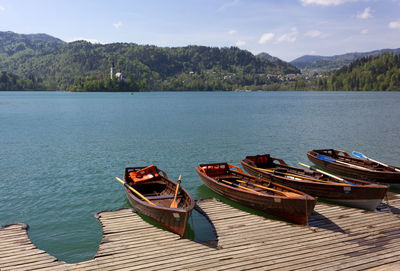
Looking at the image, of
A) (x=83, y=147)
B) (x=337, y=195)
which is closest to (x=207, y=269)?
(x=337, y=195)

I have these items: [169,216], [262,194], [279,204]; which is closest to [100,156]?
[169,216]

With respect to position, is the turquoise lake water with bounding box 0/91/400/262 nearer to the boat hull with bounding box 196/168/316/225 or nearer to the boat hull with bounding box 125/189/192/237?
the boat hull with bounding box 125/189/192/237

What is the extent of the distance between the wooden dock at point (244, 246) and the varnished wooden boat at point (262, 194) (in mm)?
645

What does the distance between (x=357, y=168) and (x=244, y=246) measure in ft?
41.3

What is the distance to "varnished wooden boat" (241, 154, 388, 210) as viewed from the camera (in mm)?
14141

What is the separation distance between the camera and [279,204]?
13.3 m

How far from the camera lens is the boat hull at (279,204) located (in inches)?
488

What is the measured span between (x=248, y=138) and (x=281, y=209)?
2799 cm

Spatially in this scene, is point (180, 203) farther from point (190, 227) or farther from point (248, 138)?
point (248, 138)

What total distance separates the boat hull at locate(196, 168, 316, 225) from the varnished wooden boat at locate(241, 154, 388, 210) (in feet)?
10.2

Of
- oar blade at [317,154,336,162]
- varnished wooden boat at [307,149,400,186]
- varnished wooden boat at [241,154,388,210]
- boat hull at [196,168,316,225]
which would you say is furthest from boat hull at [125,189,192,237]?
oar blade at [317,154,336,162]

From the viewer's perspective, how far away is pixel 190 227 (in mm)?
14156

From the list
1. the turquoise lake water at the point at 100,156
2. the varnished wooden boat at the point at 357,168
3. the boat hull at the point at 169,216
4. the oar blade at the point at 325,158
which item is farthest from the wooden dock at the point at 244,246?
the oar blade at the point at 325,158

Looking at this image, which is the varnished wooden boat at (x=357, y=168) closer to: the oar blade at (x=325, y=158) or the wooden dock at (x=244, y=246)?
the oar blade at (x=325, y=158)
